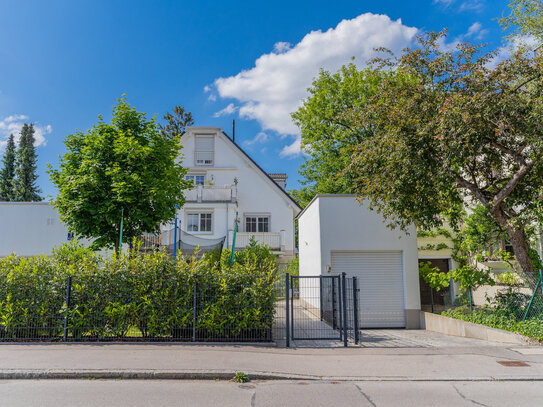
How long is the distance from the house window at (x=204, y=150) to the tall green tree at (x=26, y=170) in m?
24.1

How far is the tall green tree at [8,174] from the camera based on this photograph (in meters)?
42.6

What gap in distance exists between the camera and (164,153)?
1445 cm

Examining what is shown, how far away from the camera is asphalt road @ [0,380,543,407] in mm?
5590

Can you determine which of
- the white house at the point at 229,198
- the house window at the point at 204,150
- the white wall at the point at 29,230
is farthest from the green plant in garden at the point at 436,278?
the house window at the point at 204,150

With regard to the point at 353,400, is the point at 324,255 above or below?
above

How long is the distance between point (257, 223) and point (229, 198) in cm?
316

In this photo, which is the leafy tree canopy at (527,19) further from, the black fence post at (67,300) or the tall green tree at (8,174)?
the tall green tree at (8,174)

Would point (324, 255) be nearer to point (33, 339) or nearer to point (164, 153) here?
point (164, 153)

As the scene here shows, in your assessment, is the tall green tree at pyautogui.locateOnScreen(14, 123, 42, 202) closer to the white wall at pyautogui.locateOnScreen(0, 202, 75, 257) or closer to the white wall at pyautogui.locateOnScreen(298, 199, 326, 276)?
the white wall at pyautogui.locateOnScreen(0, 202, 75, 257)

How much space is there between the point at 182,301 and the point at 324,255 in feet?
19.6

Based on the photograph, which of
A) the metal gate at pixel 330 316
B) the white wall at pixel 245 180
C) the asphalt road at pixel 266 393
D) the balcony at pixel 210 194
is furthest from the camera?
the white wall at pixel 245 180

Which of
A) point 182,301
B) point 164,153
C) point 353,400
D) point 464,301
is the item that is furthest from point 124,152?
point 464,301

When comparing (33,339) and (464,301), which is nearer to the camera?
(33,339)

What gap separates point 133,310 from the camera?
9352mm
